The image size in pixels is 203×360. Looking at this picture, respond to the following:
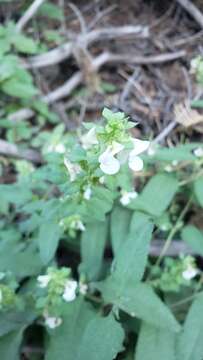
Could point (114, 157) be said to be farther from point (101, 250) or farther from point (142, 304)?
point (101, 250)

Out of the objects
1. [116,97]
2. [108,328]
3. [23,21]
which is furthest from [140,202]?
[23,21]

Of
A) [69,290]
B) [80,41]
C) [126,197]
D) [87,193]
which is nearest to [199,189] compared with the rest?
[126,197]

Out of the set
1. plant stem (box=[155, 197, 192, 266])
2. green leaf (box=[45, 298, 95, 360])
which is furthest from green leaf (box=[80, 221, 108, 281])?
plant stem (box=[155, 197, 192, 266])

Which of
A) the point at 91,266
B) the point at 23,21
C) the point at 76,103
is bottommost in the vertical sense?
the point at 91,266

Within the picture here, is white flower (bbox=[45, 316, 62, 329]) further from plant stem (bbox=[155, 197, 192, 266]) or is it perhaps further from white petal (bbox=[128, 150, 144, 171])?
white petal (bbox=[128, 150, 144, 171])

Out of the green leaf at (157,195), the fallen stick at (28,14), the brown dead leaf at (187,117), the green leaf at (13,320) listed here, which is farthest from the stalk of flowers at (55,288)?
the fallen stick at (28,14)

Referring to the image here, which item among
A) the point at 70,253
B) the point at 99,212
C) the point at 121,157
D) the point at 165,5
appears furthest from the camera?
the point at 165,5

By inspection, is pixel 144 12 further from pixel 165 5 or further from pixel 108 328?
pixel 108 328
